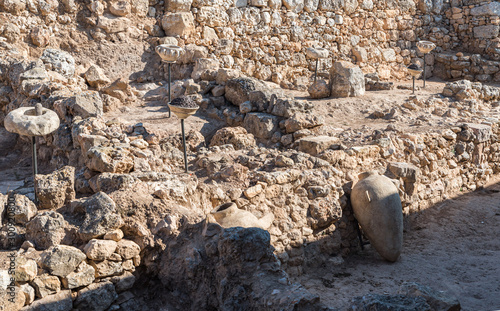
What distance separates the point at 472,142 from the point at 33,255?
25.8 ft

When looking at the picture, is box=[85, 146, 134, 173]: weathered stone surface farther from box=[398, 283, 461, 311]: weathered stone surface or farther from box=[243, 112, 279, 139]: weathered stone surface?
box=[398, 283, 461, 311]: weathered stone surface

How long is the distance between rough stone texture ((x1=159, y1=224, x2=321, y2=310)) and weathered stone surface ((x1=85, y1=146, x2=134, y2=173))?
1.42m

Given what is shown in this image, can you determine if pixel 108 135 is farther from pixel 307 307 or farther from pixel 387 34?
pixel 387 34

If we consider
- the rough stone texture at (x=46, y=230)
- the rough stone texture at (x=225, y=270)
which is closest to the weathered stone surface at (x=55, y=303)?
the rough stone texture at (x=46, y=230)

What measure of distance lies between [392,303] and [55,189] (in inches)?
146

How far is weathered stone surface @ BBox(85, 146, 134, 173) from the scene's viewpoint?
5.93 metres

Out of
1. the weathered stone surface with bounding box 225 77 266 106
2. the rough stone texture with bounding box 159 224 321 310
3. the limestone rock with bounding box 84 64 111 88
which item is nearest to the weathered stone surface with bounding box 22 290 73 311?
the rough stone texture with bounding box 159 224 321 310

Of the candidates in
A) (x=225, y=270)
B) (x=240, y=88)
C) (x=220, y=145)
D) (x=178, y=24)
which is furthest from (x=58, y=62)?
(x=225, y=270)

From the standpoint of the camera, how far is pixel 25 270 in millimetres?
4258

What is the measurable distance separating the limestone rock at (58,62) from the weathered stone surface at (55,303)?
A: 6.17 metres

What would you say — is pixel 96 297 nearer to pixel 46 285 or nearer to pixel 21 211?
pixel 46 285

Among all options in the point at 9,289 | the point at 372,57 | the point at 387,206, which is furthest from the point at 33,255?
the point at 372,57

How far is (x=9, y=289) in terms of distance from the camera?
4.14m

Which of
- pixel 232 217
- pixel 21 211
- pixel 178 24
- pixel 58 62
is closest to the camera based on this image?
pixel 21 211
